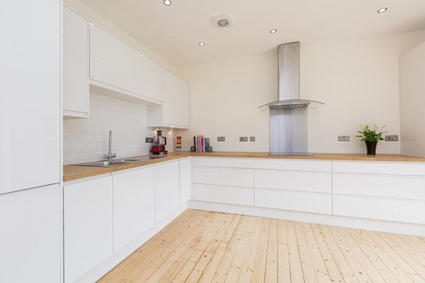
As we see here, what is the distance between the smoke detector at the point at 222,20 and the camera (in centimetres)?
221

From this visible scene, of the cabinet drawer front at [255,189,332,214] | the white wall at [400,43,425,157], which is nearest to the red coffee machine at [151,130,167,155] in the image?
the cabinet drawer front at [255,189,332,214]

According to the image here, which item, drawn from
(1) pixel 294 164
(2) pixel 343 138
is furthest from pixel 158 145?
(2) pixel 343 138

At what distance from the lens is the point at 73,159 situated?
6.13 feet

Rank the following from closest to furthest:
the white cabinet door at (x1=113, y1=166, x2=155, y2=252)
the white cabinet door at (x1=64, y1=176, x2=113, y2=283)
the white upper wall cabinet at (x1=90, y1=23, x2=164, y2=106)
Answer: the white cabinet door at (x1=64, y1=176, x2=113, y2=283) → the white cabinet door at (x1=113, y1=166, x2=155, y2=252) → the white upper wall cabinet at (x1=90, y1=23, x2=164, y2=106)

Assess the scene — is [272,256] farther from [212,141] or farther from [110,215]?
[212,141]

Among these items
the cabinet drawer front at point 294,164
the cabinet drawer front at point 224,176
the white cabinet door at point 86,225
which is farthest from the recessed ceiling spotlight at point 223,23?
the white cabinet door at point 86,225

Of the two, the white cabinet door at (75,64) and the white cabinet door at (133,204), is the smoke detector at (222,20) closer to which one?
the white cabinet door at (75,64)

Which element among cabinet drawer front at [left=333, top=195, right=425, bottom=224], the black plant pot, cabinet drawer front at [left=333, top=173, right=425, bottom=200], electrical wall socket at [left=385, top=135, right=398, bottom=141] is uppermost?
electrical wall socket at [left=385, top=135, right=398, bottom=141]

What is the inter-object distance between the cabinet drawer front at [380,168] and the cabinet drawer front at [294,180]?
0.60 feet

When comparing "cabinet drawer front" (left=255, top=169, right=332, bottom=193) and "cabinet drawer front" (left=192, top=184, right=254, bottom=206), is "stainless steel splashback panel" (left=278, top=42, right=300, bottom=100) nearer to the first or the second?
"cabinet drawer front" (left=255, top=169, right=332, bottom=193)

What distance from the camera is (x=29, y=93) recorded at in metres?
1.07

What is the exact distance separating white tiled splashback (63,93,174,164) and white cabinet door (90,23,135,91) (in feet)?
1.14

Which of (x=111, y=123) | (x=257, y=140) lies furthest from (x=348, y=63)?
(x=111, y=123)

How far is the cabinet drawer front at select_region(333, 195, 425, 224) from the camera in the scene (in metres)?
2.14
